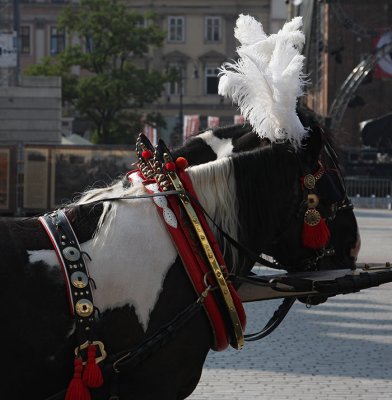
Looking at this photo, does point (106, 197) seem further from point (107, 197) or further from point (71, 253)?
point (71, 253)

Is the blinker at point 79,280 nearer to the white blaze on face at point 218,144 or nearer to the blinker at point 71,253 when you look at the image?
the blinker at point 71,253

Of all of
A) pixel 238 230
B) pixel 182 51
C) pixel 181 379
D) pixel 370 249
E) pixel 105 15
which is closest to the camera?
pixel 181 379

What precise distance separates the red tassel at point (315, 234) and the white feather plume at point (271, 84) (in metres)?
0.33

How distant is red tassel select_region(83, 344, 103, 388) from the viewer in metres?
3.82

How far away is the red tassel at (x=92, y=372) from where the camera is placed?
3820 millimetres

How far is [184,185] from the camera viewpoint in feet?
13.9

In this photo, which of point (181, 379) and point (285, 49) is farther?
point (285, 49)

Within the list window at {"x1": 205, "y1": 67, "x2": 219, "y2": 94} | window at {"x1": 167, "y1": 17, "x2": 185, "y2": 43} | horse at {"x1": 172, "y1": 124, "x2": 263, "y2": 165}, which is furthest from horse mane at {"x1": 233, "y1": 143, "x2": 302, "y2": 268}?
window at {"x1": 167, "y1": 17, "x2": 185, "y2": 43}

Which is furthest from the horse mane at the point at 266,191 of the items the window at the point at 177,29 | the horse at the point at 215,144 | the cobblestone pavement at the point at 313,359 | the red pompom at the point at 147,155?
the window at the point at 177,29

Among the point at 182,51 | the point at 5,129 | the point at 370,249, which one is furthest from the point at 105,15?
the point at 370,249

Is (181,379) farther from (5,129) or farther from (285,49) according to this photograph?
(5,129)

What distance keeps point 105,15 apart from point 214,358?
1931 inches

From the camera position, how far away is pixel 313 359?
928cm

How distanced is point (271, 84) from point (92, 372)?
4.49 ft
